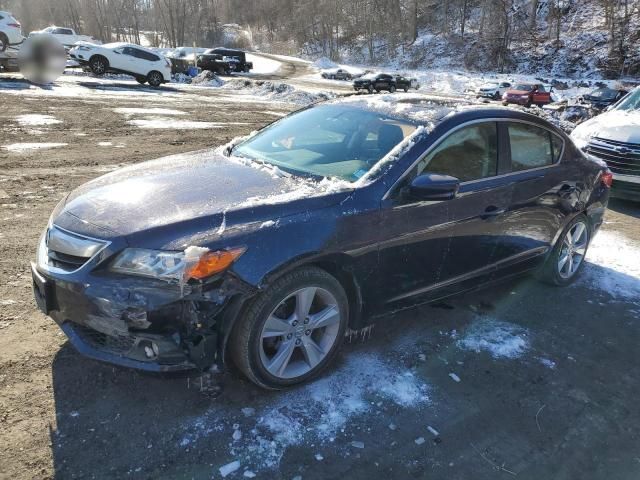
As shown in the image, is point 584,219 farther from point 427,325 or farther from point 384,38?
point 384,38

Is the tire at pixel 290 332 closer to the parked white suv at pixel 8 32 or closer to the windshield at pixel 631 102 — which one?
the windshield at pixel 631 102

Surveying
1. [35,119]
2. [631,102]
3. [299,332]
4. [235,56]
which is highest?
[235,56]

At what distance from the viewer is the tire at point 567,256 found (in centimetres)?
476

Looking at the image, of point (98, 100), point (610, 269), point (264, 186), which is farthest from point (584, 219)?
point (98, 100)

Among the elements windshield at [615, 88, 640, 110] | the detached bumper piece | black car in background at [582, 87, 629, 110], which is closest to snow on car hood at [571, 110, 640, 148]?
windshield at [615, 88, 640, 110]

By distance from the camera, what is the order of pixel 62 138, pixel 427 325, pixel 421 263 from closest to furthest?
pixel 421 263 < pixel 427 325 < pixel 62 138

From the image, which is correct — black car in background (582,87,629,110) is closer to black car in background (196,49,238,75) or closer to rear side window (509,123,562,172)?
rear side window (509,123,562,172)

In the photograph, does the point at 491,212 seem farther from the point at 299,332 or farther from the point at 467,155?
the point at 299,332

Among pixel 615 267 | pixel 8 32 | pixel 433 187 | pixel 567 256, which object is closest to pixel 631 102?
pixel 615 267

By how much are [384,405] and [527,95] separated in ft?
93.7

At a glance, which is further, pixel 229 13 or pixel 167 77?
pixel 229 13

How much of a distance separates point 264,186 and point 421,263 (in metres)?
1.19

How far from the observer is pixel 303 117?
438 centimetres

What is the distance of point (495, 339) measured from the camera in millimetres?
3916
